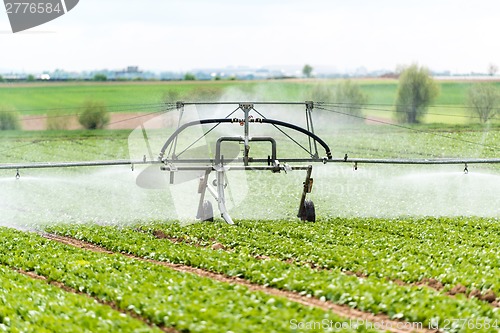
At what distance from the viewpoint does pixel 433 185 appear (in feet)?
104

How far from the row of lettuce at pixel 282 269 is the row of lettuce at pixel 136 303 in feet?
2.94

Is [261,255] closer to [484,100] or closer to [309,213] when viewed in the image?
[309,213]

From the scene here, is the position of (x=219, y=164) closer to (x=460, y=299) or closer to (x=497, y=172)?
(x=460, y=299)

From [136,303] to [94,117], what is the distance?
4844 centimetres

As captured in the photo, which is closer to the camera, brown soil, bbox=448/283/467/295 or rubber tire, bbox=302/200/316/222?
brown soil, bbox=448/283/467/295

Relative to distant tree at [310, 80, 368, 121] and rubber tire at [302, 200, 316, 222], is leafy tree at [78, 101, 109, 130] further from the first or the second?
rubber tire at [302, 200, 316, 222]

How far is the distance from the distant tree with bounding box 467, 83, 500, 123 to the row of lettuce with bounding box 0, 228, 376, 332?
4314 centimetres

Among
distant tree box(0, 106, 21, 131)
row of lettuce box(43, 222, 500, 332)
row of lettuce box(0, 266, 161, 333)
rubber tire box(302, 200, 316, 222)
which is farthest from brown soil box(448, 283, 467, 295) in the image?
distant tree box(0, 106, 21, 131)

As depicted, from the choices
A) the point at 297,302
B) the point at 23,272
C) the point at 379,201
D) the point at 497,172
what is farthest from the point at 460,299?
the point at 497,172

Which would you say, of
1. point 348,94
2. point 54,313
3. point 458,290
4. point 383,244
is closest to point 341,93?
point 348,94

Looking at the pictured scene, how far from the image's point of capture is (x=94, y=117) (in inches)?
2403

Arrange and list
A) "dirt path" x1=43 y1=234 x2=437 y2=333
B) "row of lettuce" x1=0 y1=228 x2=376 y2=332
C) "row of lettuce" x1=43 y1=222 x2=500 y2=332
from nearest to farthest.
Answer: "row of lettuce" x1=0 y1=228 x2=376 y2=332
"dirt path" x1=43 y1=234 x2=437 y2=333
"row of lettuce" x1=43 y1=222 x2=500 y2=332

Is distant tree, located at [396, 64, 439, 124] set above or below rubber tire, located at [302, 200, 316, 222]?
above

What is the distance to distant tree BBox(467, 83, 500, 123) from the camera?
192 feet
